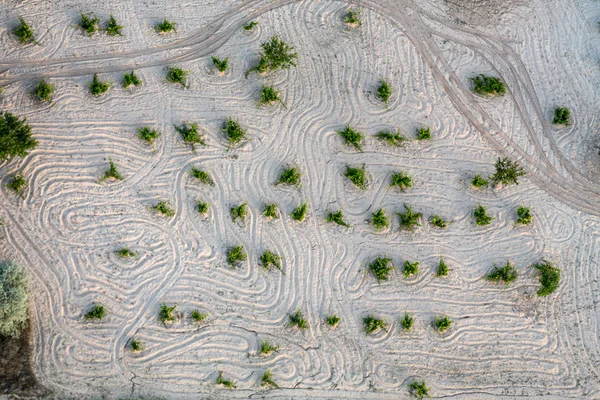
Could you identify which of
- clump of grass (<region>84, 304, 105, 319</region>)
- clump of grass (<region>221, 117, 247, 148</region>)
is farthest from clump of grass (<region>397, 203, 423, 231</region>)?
clump of grass (<region>84, 304, 105, 319</region>)

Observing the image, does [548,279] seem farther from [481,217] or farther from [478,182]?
[478,182]

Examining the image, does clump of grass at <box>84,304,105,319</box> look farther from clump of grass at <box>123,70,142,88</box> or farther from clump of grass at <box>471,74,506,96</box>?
clump of grass at <box>471,74,506,96</box>

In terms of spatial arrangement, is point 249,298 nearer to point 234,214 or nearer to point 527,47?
point 234,214

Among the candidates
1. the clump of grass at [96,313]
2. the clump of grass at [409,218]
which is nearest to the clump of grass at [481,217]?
the clump of grass at [409,218]

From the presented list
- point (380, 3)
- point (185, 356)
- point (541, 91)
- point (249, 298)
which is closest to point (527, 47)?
point (541, 91)

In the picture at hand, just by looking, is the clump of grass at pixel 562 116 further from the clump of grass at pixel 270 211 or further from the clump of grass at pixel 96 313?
the clump of grass at pixel 96 313

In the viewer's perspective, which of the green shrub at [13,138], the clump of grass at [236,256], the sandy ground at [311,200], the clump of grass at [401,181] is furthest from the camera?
the clump of grass at [401,181]
